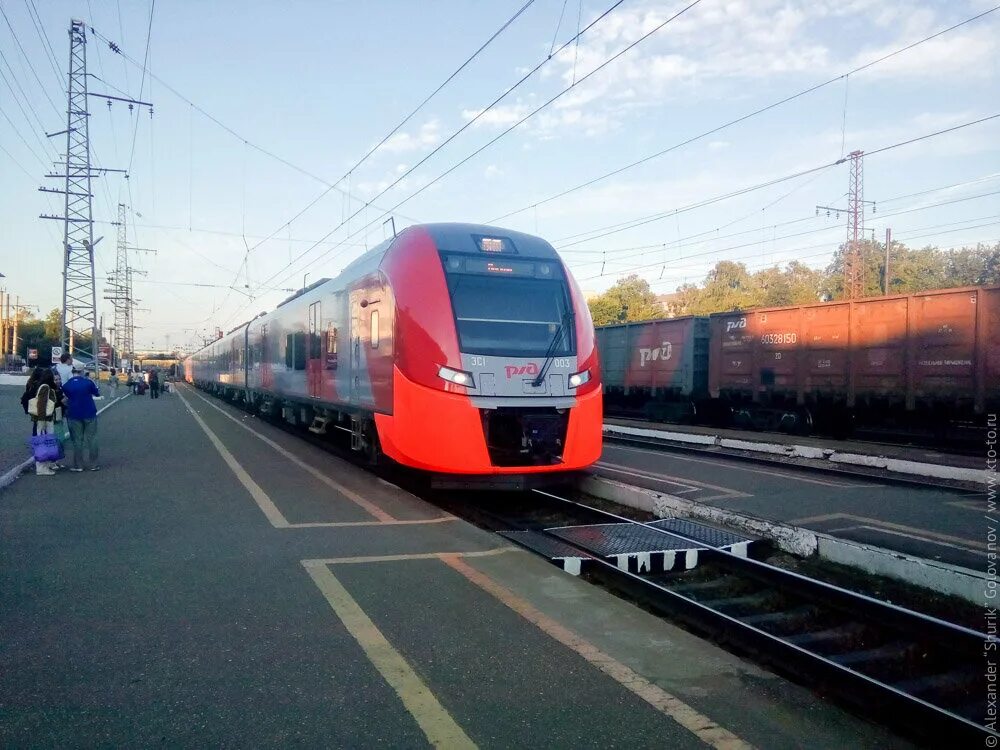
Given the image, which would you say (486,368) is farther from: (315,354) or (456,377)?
(315,354)

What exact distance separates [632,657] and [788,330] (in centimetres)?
1464

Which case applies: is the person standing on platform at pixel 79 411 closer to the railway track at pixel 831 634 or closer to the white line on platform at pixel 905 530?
the railway track at pixel 831 634

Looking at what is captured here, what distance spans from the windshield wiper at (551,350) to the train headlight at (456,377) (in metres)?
0.76

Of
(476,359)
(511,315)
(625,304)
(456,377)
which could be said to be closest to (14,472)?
(456,377)

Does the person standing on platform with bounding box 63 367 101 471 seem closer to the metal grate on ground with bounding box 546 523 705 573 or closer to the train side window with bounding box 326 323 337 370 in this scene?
the train side window with bounding box 326 323 337 370

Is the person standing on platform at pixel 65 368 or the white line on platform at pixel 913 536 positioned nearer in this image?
the white line on platform at pixel 913 536

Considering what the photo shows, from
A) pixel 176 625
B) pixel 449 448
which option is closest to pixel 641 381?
pixel 449 448

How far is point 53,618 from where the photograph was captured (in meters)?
4.75

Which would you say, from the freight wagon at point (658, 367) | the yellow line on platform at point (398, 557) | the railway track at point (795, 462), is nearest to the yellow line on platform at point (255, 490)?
the yellow line on platform at point (398, 557)

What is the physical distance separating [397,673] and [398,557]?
→ 2.43 m

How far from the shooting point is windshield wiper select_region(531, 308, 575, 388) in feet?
27.7

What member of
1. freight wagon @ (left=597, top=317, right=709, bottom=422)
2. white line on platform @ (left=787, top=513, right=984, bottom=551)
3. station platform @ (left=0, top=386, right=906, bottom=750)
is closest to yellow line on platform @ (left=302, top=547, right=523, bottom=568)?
station platform @ (left=0, top=386, right=906, bottom=750)

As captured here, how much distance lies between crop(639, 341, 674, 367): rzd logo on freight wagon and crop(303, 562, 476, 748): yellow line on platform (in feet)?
55.6

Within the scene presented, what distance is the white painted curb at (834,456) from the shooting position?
420 inches
